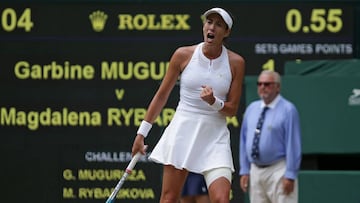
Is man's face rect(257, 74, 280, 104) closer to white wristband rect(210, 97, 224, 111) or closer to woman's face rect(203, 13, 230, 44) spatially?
woman's face rect(203, 13, 230, 44)

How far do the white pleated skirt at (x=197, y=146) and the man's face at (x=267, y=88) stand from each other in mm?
2600

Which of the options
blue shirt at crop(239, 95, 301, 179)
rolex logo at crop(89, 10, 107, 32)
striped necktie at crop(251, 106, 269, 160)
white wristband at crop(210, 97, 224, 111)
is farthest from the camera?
rolex logo at crop(89, 10, 107, 32)

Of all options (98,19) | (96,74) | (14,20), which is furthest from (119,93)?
(14,20)

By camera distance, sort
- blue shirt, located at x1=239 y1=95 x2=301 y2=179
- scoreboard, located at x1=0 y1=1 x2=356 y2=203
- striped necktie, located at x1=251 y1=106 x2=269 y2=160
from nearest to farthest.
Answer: blue shirt, located at x1=239 y1=95 x2=301 y2=179
striped necktie, located at x1=251 y1=106 x2=269 y2=160
scoreboard, located at x1=0 y1=1 x2=356 y2=203

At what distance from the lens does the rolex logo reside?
11.1 meters

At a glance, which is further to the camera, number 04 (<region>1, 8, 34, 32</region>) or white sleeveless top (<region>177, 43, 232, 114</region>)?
number 04 (<region>1, 8, 34, 32</region>)

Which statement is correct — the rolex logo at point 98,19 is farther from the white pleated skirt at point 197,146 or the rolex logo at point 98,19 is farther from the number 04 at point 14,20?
the white pleated skirt at point 197,146

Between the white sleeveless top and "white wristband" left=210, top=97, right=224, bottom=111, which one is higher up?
the white sleeveless top

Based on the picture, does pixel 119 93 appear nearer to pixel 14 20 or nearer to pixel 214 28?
pixel 14 20

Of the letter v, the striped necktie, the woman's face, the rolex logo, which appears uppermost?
the rolex logo

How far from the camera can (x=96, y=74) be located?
11.2 m

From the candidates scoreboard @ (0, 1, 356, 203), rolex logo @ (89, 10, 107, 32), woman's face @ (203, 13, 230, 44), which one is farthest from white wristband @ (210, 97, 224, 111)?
rolex logo @ (89, 10, 107, 32)

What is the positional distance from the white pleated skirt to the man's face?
102 inches

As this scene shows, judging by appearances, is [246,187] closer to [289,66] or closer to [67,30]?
[289,66]
